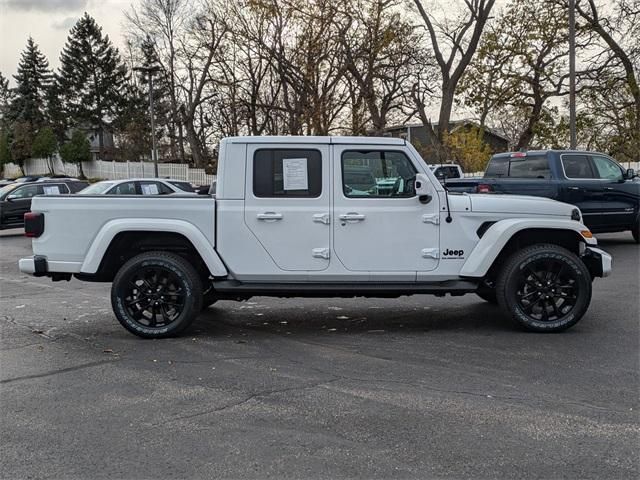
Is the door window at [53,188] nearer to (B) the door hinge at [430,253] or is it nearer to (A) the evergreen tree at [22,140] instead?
(B) the door hinge at [430,253]

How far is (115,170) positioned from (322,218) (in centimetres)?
4793

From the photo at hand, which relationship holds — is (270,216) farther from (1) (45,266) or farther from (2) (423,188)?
(1) (45,266)

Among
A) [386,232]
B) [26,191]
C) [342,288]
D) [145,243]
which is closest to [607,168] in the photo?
[386,232]

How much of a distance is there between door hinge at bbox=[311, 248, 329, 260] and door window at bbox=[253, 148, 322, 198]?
54 cm

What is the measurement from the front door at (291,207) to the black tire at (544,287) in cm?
187

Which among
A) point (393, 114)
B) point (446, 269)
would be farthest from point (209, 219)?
point (393, 114)

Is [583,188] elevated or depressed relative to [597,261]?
elevated

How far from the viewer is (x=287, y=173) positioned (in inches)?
248

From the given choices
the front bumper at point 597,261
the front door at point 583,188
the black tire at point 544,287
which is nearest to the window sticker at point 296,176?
the black tire at point 544,287

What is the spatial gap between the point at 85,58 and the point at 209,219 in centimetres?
6633

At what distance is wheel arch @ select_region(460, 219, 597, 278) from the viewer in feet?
20.3

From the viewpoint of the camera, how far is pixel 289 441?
3.82 meters

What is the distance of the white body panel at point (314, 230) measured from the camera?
619 cm

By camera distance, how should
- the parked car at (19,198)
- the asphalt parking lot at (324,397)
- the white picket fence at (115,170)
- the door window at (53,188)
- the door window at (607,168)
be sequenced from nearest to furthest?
the asphalt parking lot at (324,397)
the door window at (607,168)
the parked car at (19,198)
the door window at (53,188)
the white picket fence at (115,170)
